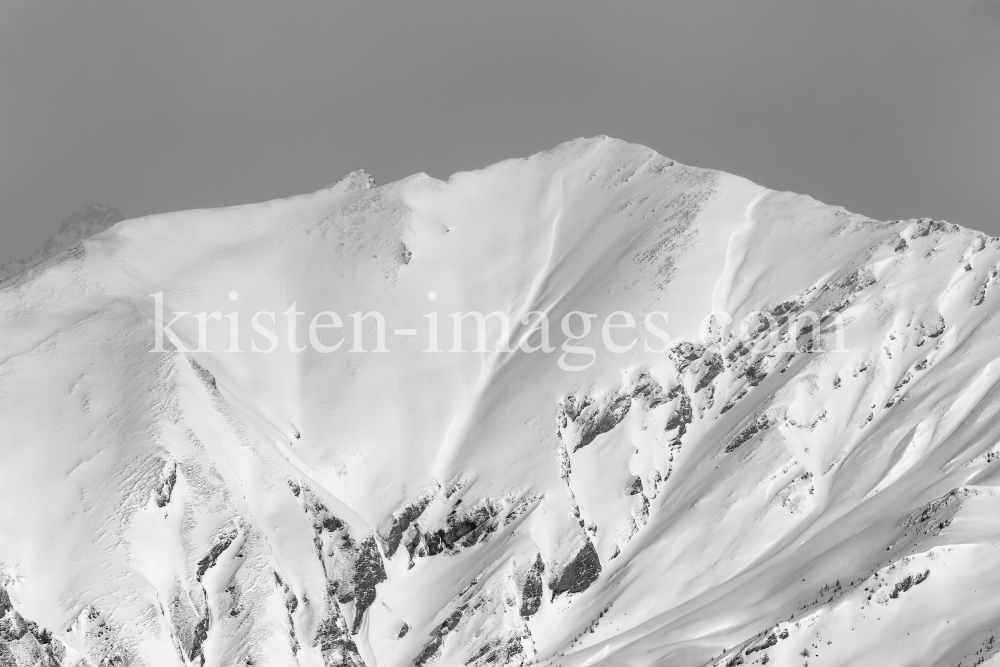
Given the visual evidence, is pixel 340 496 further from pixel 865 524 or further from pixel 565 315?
pixel 865 524

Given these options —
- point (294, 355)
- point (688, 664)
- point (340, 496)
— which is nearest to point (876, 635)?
point (688, 664)

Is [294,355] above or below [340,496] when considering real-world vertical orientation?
above

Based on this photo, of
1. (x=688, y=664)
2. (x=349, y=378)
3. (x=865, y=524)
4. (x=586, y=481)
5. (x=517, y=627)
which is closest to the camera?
(x=688, y=664)

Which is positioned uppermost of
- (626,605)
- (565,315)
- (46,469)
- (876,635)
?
(46,469)

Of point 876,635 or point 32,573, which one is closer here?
point 876,635

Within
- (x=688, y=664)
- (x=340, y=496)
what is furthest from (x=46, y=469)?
(x=688, y=664)

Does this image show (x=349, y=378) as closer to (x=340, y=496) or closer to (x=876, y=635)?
(x=340, y=496)

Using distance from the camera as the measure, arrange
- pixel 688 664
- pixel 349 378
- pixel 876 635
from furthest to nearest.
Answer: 1. pixel 349 378
2. pixel 688 664
3. pixel 876 635
